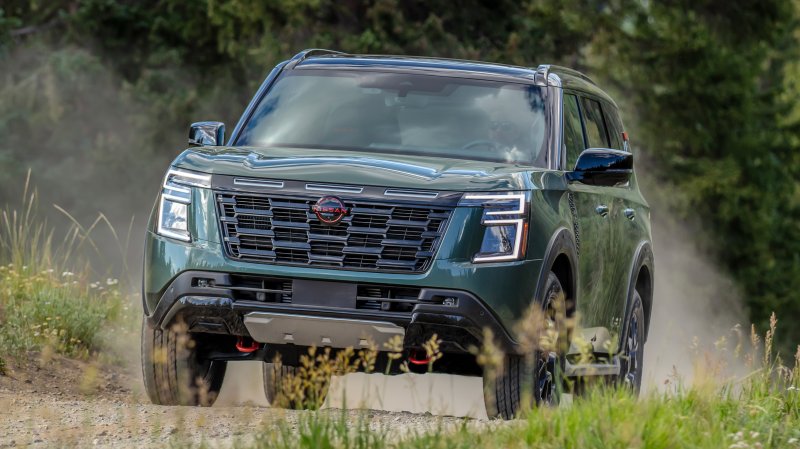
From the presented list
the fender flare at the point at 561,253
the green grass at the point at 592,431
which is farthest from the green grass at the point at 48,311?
the green grass at the point at 592,431

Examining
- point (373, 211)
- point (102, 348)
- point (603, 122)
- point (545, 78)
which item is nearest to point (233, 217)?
point (373, 211)

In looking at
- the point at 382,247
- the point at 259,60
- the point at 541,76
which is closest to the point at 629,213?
the point at 541,76

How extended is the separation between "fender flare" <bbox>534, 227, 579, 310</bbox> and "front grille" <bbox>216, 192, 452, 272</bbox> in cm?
58

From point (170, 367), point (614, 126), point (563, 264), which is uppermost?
point (614, 126)

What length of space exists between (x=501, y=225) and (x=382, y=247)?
0.58 metres

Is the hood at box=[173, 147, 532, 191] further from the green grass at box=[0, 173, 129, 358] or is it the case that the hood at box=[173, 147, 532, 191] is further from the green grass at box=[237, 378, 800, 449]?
the green grass at box=[0, 173, 129, 358]

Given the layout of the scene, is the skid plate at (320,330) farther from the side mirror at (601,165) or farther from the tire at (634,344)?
the tire at (634,344)

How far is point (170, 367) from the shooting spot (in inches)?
306

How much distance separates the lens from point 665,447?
5.71m

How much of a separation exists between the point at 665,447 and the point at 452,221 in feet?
5.77

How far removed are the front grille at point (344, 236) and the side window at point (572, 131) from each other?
1.58 metres

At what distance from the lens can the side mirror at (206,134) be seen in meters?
8.50

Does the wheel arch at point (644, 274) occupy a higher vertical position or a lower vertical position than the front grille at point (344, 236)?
lower

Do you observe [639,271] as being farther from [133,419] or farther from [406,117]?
[133,419]
